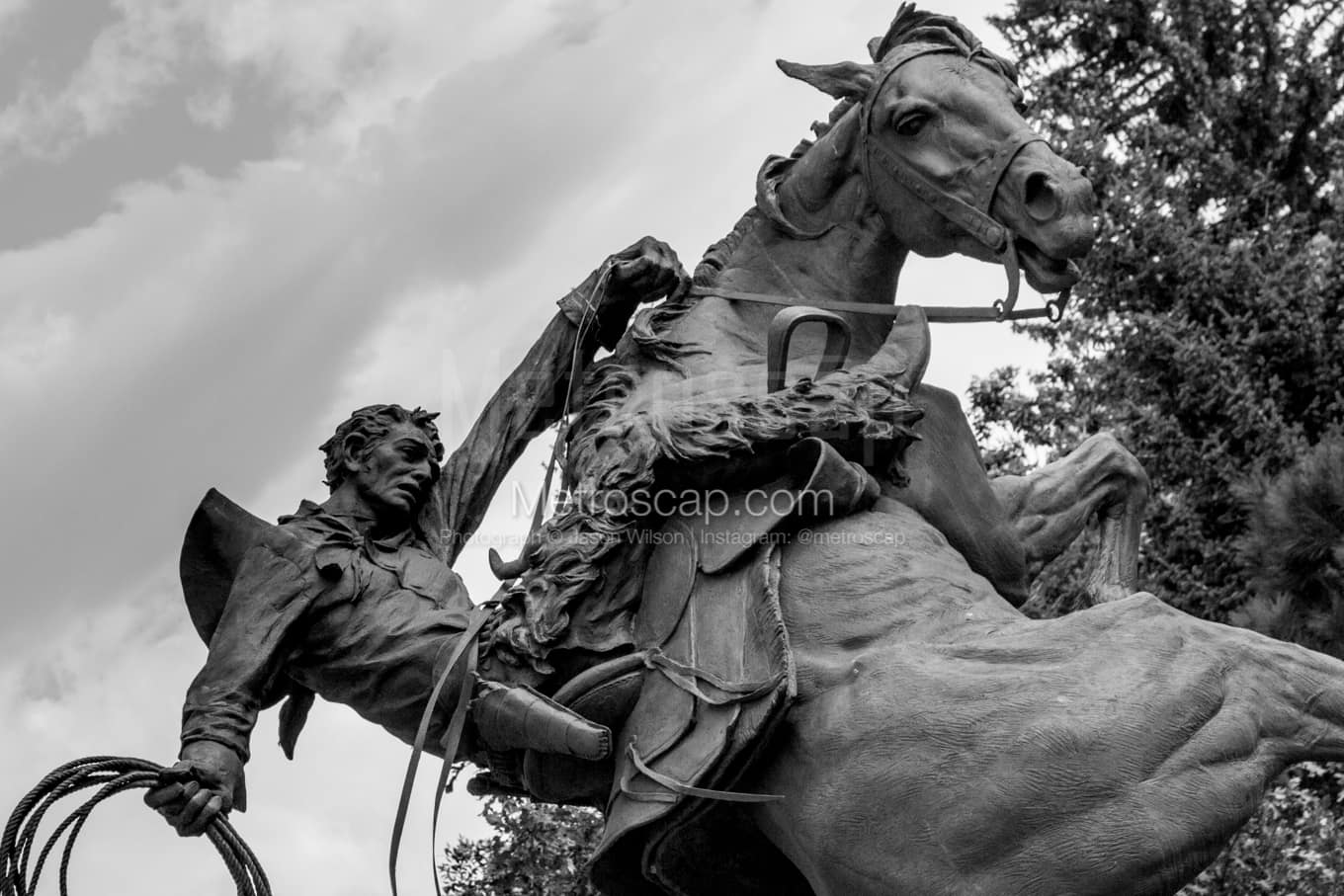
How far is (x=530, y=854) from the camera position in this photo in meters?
12.4

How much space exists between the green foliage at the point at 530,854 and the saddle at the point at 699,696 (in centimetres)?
672

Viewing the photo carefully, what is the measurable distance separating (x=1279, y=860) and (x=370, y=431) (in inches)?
264

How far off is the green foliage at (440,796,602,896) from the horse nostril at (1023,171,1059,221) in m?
7.09

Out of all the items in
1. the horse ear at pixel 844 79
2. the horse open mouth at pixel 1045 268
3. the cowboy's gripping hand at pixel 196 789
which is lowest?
the cowboy's gripping hand at pixel 196 789

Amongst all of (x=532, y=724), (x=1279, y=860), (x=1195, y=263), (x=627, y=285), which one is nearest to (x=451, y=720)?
(x=532, y=724)

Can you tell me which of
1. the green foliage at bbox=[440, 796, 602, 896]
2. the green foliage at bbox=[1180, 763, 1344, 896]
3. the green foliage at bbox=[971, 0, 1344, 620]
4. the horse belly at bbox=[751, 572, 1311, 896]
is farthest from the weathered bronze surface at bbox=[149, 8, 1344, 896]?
the green foliage at bbox=[971, 0, 1344, 620]

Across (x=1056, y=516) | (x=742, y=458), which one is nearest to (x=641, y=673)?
(x=742, y=458)

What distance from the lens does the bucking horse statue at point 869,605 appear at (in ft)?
15.9

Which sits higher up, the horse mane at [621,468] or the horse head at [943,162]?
the horse head at [943,162]

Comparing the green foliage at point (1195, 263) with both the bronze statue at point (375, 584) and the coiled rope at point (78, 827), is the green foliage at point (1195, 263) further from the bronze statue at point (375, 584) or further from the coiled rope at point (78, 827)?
the coiled rope at point (78, 827)

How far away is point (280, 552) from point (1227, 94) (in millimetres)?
12276

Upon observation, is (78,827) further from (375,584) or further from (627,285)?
(627,285)

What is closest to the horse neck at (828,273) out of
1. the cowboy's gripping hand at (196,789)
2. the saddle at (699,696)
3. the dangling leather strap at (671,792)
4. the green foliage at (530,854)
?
the saddle at (699,696)

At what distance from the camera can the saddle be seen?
203 inches
